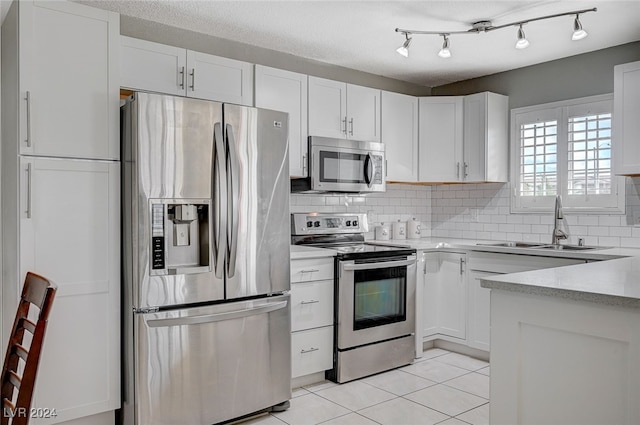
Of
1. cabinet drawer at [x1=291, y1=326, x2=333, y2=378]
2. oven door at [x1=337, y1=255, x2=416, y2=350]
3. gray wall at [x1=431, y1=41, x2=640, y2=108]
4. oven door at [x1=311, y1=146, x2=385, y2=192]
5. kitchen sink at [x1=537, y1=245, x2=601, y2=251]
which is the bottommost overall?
cabinet drawer at [x1=291, y1=326, x2=333, y2=378]

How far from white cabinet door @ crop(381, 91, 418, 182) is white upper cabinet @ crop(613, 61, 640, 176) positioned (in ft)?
5.07

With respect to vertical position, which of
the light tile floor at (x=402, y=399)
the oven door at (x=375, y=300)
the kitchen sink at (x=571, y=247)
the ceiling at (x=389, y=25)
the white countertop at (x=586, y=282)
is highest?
the ceiling at (x=389, y=25)

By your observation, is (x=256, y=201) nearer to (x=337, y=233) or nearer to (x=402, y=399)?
(x=337, y=233)

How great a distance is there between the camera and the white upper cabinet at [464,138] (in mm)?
4336

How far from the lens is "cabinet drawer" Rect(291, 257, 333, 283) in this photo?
3316 millimetres

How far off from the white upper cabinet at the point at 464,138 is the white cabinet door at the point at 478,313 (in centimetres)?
91

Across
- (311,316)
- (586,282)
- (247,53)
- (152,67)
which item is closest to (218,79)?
(152,67)

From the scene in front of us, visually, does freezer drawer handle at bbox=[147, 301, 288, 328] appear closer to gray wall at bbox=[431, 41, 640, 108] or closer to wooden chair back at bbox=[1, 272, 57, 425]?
wooden chair back at bbox=[1, 272, 57, 425]

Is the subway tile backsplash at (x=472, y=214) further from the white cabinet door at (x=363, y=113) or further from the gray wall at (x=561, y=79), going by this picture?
the gray wall at (x=561, y=79)

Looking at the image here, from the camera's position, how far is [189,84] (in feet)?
10.6

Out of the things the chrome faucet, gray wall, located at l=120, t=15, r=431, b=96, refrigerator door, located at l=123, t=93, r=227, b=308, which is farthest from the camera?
the chrome faucet

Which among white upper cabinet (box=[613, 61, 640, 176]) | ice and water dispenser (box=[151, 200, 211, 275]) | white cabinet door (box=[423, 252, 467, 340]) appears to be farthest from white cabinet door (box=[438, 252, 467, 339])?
ice and water dispenser (box=[151, 200, 211, 275])

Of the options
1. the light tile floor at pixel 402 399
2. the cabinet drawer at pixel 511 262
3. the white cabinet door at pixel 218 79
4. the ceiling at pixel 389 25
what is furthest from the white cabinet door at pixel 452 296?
the white cabinet door at pixel 218 79

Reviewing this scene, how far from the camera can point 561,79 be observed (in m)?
4.12
